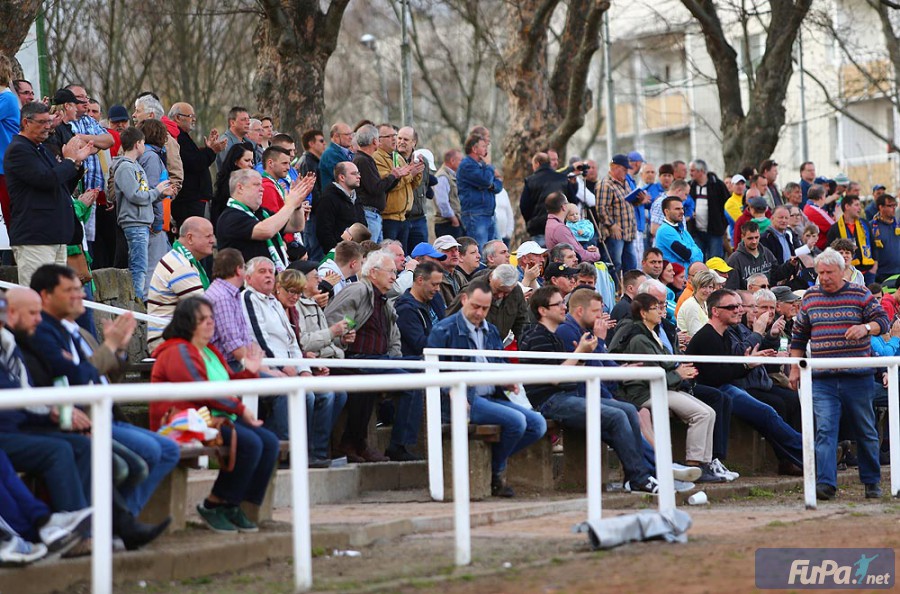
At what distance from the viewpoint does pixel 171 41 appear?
1257 inches

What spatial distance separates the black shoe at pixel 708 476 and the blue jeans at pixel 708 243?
8.25 m

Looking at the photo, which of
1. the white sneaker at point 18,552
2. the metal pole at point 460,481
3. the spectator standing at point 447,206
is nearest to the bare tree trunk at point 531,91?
the spectator standing at point 447,206

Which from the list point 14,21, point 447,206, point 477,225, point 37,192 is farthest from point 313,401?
point 477,225

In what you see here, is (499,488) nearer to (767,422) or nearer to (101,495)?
(767,422)

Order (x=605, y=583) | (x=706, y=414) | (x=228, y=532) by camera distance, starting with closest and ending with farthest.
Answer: (x=605, y=583) < (x=228, y=532) < (x=706, y=414)

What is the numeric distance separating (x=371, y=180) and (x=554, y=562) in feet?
26.6

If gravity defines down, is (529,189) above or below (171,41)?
below

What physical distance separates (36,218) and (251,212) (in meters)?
1.72

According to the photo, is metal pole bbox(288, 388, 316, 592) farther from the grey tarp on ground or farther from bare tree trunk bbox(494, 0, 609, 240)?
bare tree trunk bbox(494, 0, 609, 240)

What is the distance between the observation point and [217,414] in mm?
9016

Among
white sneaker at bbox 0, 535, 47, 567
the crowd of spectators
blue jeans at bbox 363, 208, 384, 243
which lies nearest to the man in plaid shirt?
the crowd of spectators

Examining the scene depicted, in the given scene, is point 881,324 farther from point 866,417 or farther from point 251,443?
point 251,443

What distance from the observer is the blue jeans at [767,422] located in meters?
13.8

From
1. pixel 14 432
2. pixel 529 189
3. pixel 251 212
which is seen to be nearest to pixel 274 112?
pixel 529 189
